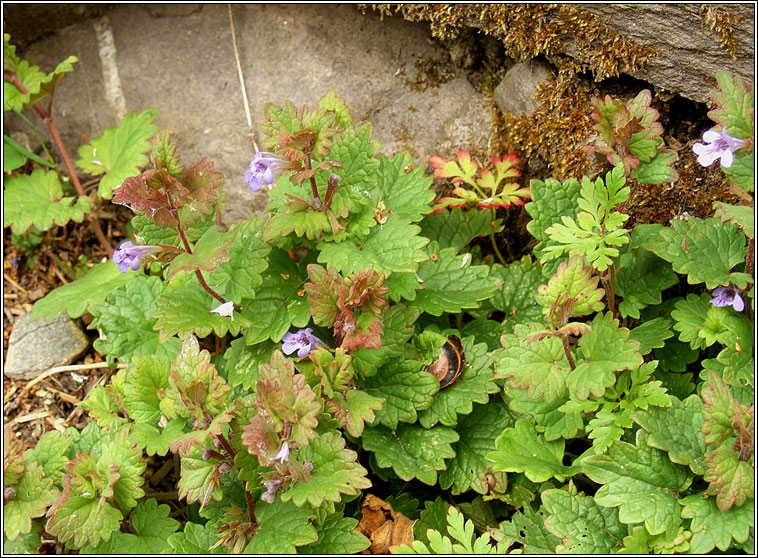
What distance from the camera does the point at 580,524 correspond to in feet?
7.37

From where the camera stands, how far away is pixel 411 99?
11.2ft

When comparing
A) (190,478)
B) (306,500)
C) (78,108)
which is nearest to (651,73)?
(306,500)

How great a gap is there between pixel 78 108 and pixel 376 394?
243 centimetres

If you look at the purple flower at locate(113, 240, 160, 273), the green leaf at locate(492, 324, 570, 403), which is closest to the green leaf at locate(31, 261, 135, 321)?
the purple flower at locate(113, 240, 160, 273)

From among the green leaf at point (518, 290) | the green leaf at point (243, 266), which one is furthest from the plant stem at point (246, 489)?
the green leaf at point (518, 290)

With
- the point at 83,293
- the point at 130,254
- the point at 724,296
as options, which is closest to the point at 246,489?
the point at 130,254

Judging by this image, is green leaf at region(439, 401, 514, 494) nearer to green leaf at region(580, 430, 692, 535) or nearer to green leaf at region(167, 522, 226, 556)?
green leaf at region(580, 430, 692, 535)

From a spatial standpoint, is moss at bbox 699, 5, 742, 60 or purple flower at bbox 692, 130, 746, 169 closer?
purple flower at bbox 692, 130, 746, 169

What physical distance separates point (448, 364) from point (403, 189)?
744 mm

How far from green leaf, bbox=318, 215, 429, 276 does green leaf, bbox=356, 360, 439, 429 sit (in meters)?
0.38

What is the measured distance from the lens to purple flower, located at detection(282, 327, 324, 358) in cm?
248

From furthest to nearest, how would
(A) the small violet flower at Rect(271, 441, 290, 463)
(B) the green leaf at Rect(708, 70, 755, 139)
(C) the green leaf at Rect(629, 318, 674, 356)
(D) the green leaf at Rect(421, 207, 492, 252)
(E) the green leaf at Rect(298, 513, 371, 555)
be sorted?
(D) the green leaf at Rect(421, 207, 492, 252) → (C) the green leaf at Rect(629, 318, 674, 356) → (E) the green leaf at Rect(298, 513, 371, 555) → (B) the green leaf at Rect(708, 70, 755, 139) → (A) the small violet flower at Rect(271, 441, 290, 463)

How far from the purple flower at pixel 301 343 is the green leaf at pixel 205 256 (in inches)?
15.2

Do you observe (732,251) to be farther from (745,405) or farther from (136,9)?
(136,9)
